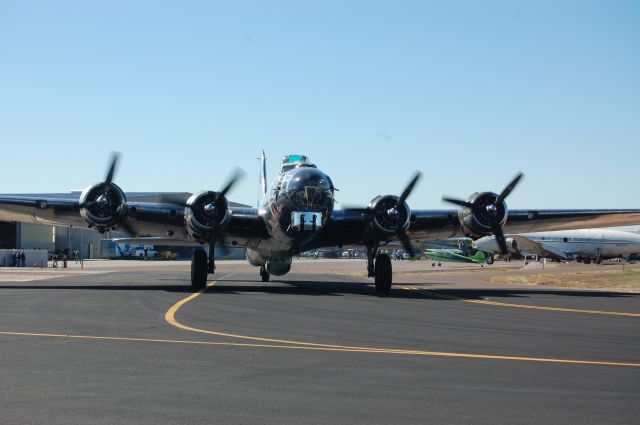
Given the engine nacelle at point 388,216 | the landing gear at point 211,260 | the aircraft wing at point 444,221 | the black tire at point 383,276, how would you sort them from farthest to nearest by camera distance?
the aircraft wing at point 444,221 < the black tire at point 383,276 < the engine nacelle at point 388,216 < the landing gear at point 211,260

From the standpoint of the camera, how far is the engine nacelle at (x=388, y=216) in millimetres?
28922

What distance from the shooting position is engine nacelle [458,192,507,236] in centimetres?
2934

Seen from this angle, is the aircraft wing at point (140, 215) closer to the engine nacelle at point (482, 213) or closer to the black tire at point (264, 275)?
the black tire at point (264, 275)

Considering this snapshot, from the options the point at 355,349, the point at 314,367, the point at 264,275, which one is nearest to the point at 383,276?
the point at 264,275

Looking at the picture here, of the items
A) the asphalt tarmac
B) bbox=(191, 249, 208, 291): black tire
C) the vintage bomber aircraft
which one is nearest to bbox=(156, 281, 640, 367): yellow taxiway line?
the asphalt tarmac

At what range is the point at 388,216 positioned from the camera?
29.0 m

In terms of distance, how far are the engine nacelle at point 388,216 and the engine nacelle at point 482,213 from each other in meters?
2.55

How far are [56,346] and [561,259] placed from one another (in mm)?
93361

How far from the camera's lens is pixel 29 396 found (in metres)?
7.96

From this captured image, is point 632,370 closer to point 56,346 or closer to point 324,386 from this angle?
Result: point 324,386

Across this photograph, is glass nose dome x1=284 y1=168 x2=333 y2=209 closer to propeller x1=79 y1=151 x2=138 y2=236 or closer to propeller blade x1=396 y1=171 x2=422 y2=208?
propeller blade x1=396 y1=171 x2=422 y2=208

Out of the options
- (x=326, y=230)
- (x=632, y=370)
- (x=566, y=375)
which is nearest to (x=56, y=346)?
(x=566, y=375)

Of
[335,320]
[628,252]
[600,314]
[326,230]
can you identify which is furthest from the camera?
[628,252]

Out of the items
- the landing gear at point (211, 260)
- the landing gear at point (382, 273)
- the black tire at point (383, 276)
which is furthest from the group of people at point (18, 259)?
the black tire at point (383, 276)
